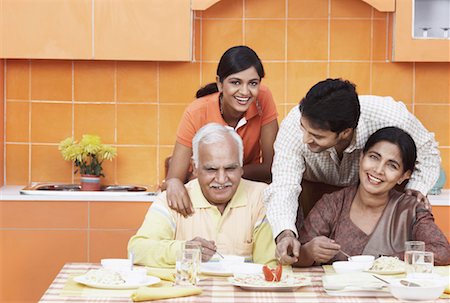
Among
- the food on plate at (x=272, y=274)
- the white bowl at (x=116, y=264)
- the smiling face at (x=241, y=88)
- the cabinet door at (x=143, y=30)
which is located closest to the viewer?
the food on plate at (x=272, y=274)

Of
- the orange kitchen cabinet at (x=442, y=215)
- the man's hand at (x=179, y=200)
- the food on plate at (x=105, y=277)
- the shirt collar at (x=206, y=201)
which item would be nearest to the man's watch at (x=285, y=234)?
the shirt collar at (x=206, y=201)

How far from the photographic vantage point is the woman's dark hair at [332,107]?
2.83m

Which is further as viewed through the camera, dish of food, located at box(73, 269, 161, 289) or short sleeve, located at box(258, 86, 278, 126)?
short sleeve, located at box(258, 86, 278, 126)

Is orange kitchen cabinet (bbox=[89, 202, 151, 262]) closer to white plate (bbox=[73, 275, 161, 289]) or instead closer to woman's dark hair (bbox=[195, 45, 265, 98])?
woman's dark hair (bbox=[195, 45, 265, 98])

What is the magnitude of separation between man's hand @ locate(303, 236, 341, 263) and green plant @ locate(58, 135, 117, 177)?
2.08 metres

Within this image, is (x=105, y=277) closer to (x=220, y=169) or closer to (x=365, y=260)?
(x=220, y=169)

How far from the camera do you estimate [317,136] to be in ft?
→ 9.39

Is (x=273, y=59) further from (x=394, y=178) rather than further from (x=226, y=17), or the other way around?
(x=394, y=178)

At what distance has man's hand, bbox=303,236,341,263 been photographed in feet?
9.34

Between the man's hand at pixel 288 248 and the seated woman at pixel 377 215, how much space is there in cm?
4

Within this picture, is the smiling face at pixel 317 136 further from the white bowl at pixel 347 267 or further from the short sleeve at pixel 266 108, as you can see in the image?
the short sleeve at pixel 266 108

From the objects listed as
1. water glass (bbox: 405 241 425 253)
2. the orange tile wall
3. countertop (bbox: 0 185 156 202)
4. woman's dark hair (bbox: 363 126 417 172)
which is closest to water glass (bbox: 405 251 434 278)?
water glass (bbox: 405 241 425 253)

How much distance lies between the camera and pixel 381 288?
2594 mm

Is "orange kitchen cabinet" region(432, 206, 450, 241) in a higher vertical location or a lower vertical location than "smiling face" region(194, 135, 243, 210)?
lower
